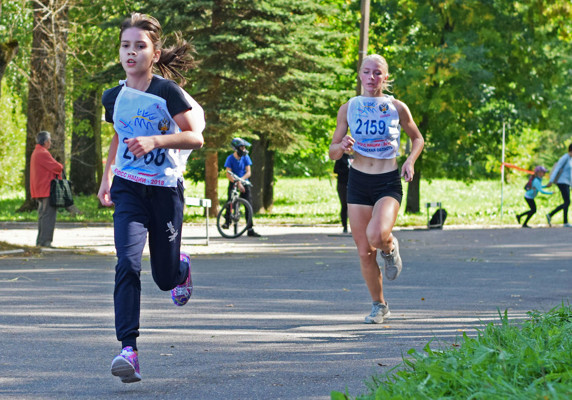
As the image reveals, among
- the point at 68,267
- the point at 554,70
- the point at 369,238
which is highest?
the point at 554,70

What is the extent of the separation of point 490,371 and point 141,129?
8.01 ft

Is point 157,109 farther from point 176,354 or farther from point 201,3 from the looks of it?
point 201,3

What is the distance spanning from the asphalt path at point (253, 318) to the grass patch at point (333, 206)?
36.6ft

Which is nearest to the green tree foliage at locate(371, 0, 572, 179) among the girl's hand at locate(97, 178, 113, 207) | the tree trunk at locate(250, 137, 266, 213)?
the tree trunk at locate(250, 137, 266, 213)

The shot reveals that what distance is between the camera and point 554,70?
105 ft

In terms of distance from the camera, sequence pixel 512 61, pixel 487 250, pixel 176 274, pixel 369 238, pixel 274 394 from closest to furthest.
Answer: pixel 274 394 < pixel 176 274 < pixel 369 238 < pixel 487 250 < pixel 512 61

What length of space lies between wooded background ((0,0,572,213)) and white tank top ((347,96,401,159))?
474 inches

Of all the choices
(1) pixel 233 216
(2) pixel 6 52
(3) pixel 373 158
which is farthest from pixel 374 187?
(1) pixel 233 216

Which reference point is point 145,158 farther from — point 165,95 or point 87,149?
point 87,149

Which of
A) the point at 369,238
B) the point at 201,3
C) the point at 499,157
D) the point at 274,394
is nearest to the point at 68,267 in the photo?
the point at 369,238

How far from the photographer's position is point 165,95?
595cm

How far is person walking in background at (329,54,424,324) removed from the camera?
808 centimetres

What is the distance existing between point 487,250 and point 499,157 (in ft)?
60.1

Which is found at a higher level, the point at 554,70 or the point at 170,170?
the point at 554,70
